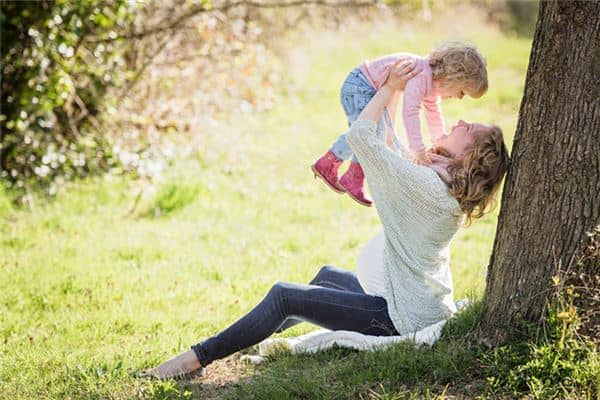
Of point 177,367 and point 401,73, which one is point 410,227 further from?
point 177,367

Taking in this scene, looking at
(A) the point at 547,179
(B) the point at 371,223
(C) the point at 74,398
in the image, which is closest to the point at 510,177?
(A) the point at 547,179

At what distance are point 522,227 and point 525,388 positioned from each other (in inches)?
25.9

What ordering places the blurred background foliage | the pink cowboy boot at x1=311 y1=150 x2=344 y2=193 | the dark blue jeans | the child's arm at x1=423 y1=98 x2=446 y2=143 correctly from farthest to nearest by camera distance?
1. the blurred background foliage
2. the pink cowboy boot at x1=311 y1=150 x2=344 y2=193
3. the child's arm at x1=423 y1=98 x2=446 y2=143
4. the dark blue jeans

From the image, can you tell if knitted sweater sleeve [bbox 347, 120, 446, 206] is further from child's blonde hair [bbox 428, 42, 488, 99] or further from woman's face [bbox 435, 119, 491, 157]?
child's blonde hair [bbox 428, 42, 488, 99]

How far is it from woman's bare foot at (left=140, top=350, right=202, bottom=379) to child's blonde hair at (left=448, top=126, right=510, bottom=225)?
1.40 metres

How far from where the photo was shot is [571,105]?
3275mm

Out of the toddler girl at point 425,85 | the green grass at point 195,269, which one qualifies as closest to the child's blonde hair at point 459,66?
the toddler girl at point 425,85

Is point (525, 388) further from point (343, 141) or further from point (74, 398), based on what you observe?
point (74, 398)

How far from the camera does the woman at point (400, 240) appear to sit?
360cm

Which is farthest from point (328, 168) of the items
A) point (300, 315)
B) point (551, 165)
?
point (551, 165)

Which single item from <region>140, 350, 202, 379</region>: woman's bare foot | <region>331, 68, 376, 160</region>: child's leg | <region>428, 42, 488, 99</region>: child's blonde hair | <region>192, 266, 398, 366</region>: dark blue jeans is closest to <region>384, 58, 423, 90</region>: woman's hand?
<region>428, 42, 488, 99</region>: child's blonde hair

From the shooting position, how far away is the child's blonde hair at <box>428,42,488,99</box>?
12.5 ft

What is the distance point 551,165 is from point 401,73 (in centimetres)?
85

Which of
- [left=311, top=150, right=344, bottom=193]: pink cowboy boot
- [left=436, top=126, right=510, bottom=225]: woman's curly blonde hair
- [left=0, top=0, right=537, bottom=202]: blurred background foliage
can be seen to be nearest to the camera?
[left=436, top=126, right=510, bottom=225]: woman's curly blonde hair
